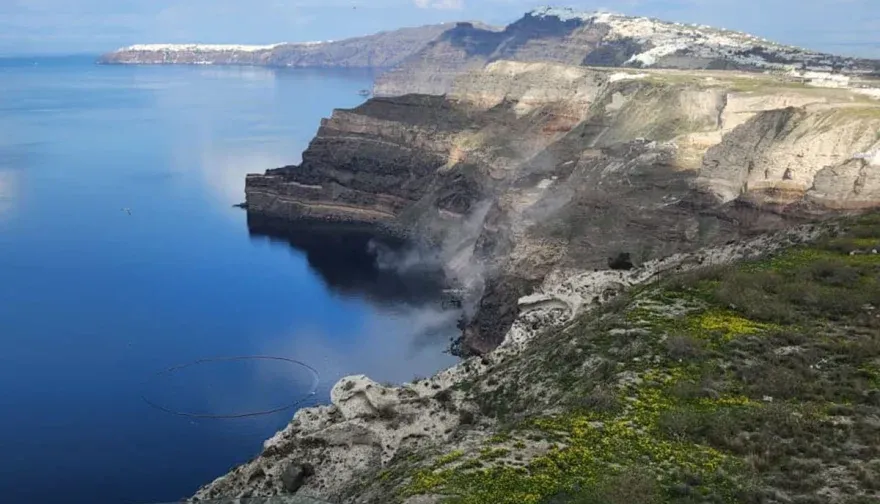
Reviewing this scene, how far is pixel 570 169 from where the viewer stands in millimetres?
92688

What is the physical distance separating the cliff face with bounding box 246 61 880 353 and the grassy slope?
30388mm

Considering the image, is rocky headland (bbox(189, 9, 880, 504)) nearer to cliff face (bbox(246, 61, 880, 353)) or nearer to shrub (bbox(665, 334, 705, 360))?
shrub (bbox(665, 334, 705, 360))

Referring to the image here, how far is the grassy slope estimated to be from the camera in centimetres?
1759

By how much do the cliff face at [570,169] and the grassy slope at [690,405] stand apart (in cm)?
3039

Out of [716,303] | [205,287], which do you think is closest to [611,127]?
[205,287]

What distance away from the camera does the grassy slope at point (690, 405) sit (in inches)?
693

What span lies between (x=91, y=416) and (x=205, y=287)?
38189 millimetres

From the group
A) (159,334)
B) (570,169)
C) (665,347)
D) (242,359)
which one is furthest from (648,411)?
(570,169)

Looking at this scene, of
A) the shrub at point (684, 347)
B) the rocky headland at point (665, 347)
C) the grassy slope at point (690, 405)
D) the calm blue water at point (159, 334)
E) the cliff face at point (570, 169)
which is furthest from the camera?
the cliff face at point (570, 169)

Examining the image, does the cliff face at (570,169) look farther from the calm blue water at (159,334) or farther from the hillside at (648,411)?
the hillside at (648,411)

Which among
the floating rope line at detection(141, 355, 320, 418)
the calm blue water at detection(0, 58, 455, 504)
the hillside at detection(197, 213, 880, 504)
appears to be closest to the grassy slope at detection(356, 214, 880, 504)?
the hillside at detection(197, 213, 880, 504)

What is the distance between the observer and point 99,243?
385 feet

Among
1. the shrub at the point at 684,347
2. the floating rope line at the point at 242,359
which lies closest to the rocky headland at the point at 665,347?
the shrub at the point at 684,347

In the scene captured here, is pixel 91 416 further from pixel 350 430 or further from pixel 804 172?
pixel 804 172
